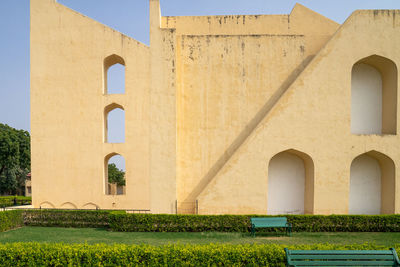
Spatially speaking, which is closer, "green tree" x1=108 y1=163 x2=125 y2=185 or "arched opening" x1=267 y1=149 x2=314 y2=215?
"arched opening" x1=267 y1=149 x2=314 y2=215

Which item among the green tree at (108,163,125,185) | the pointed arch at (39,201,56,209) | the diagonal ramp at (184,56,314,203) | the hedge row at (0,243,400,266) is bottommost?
the green tree at (108,163,125,185)

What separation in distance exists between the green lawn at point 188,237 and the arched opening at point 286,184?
9.64 ft

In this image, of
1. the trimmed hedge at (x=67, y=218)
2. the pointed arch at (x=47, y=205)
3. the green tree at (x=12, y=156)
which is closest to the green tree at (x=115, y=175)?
the green tree at (x=12, y=156)

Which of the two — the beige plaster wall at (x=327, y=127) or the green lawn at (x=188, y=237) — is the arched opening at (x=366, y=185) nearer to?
the beige plaster wall at (x=327, y=127)

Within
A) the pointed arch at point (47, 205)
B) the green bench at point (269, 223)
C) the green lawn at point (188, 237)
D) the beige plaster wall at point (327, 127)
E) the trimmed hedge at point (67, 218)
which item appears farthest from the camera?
the pointed arch at point (47, 205)

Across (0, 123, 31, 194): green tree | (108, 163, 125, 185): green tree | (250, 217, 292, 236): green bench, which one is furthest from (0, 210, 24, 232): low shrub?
(108, 163, 125, 185): green tree

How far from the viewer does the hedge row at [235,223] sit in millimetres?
9797

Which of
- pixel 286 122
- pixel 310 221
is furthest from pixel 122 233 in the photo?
pixel 286 122

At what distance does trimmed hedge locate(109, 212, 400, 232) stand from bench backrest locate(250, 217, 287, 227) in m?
0.76

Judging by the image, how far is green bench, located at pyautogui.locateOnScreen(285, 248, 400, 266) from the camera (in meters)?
4.88

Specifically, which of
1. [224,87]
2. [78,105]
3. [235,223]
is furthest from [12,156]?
[235,223]

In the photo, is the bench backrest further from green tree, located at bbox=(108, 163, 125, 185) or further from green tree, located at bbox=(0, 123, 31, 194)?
green tree, located at bbox=(108, 163, 125, 185)

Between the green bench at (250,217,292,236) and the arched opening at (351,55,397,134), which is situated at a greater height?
the arched opening at (351,55,397,134)

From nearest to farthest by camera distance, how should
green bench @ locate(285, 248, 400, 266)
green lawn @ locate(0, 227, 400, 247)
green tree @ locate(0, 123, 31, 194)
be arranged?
green bench @ locate(285, 248, 400, 266) → green lawn @ locate(0, 227, 400, 247) → green tree @ locate(0, 123, 31, 194)
